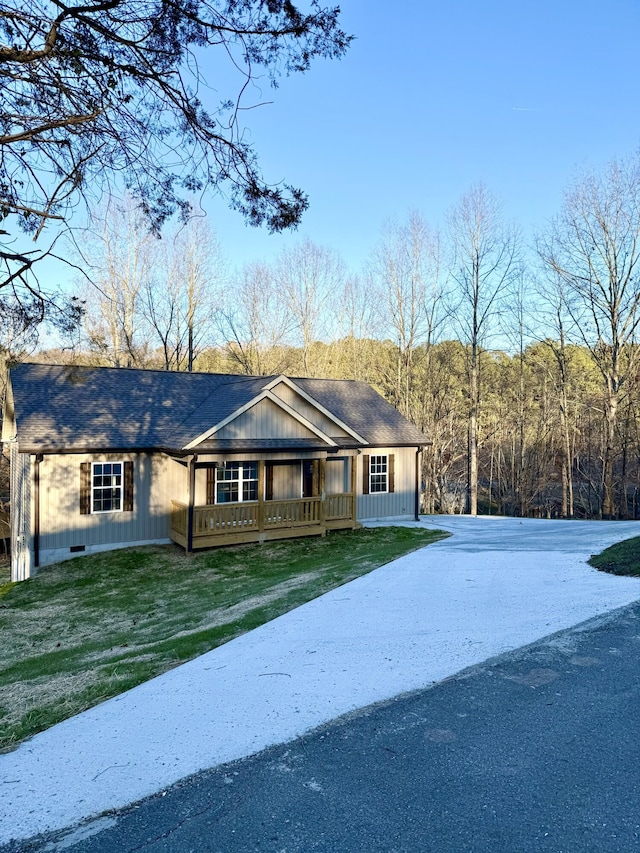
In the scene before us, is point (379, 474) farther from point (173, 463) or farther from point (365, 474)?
point (173, 463)

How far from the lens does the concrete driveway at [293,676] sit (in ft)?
12.4

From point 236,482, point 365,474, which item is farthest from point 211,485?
point 365,474

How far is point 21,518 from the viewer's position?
47.1 feet

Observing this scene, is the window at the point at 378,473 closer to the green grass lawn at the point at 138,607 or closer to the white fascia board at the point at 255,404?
the green grass lawn at the point at 138,607

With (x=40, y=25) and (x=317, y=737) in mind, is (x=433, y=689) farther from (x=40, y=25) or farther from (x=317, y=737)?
(x=40, y=25)

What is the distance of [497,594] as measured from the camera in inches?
311

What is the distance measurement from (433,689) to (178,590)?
7.43 m

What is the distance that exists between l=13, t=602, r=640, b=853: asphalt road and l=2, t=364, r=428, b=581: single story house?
34.8 ft

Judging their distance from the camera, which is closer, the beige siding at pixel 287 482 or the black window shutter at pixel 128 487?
the black window shutter at pixel 128 487

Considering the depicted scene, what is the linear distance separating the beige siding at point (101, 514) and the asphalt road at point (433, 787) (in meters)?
11.6

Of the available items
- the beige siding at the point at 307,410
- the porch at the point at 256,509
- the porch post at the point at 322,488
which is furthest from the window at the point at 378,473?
the porch post at the point at 322,488

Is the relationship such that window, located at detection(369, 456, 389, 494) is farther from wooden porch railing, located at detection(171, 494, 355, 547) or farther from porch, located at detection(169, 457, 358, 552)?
wooden porch railing, located at detection(171, 494, 355, 547)

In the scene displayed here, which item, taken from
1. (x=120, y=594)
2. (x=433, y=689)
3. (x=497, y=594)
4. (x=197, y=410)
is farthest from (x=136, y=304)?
(x=433, y=689)

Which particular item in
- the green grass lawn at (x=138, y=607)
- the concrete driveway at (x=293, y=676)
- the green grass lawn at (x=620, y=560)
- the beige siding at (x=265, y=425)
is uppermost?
the beige siding at (x=265, y=425)
